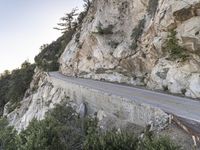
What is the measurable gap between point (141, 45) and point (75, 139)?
18045 millimetres

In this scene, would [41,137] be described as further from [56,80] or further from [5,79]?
[5,79]

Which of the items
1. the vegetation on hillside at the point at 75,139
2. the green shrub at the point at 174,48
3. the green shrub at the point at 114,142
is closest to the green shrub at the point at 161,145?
the vegetation on hillside at the point at 75,139

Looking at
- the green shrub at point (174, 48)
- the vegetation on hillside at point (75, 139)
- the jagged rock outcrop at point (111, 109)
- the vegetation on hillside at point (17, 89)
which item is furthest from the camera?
the vegetation on hillside at point (17, 89)

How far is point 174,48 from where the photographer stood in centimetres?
2719

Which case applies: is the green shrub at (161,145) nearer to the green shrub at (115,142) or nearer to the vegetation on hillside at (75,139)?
the vegetation on hillside at (75,139)

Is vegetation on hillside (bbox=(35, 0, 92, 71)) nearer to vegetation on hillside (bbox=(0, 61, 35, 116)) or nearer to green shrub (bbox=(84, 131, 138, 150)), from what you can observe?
vegetation on hillside (bbox=(0, 61, 35, 116))

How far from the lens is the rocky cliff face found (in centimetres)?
2586

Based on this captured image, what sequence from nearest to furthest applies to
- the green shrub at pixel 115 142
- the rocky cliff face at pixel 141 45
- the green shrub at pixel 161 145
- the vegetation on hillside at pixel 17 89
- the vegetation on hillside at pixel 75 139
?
1. the green shrub at pixel 161 145
2. the vegetation on hillside at pixel 75 139
3. the green shrub at pixel 115 142
4. the rocky cliff face at pixel 141 45
5. the vegetation on hillside at pixel 17 89

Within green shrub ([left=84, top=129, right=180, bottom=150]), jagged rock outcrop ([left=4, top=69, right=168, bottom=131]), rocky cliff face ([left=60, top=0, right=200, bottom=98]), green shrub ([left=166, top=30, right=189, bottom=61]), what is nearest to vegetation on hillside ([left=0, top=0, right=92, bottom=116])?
rocky cliff face ([left=60, top=0, right=200, bottom=98])

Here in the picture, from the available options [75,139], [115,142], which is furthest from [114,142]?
[75,139]

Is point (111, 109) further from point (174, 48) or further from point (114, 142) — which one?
point (174, 48)

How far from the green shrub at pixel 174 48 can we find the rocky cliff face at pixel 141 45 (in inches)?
3.3

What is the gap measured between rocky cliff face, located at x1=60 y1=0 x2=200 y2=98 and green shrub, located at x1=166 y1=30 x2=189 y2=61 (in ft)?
0.27

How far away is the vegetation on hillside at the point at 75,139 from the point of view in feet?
46.3
